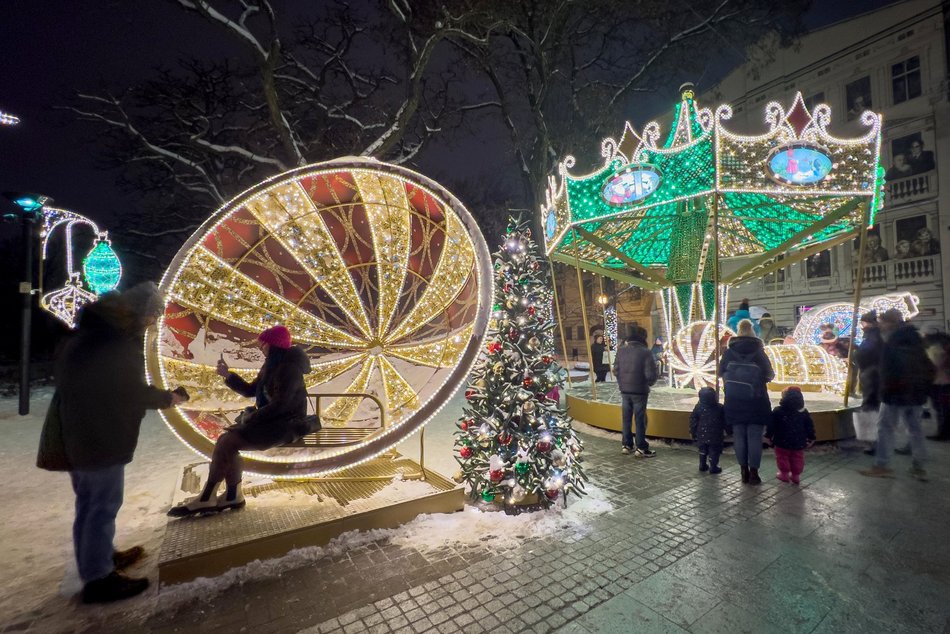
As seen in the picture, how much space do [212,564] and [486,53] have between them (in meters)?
16.0

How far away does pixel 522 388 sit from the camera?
4.72 m

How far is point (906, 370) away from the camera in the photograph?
18.4ft

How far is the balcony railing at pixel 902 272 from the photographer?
1931 centimetres

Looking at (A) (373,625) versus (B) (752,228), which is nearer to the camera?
(A) (373,625)

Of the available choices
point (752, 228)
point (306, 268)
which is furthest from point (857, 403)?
point (306, 268)

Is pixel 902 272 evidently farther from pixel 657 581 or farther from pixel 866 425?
pixel 657 581

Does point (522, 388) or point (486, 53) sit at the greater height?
point (486, 53)

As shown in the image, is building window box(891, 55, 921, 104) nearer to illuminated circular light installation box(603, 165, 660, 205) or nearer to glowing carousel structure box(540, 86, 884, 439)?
glowing carousel structure box(540, 86, 884, 439)

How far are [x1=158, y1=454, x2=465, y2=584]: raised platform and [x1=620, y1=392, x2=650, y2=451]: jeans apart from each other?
325 centimetres

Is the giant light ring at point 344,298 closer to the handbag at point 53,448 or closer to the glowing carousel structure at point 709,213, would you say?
the handbag at point 53,448

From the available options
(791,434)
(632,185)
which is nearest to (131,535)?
(791,434)

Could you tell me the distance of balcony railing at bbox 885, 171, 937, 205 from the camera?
1956 cm

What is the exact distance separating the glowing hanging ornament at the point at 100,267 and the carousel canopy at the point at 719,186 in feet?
30.8

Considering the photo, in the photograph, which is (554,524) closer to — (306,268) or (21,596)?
(21,596)
